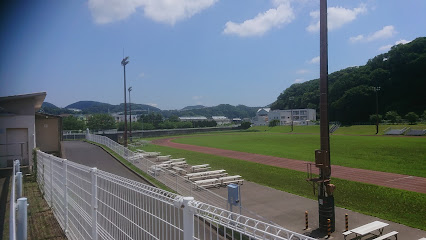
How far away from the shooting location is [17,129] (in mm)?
16375

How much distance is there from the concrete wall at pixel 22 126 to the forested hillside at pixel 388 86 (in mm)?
88351

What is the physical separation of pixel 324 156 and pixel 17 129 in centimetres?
1602

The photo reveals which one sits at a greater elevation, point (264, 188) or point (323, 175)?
point (323, 175)

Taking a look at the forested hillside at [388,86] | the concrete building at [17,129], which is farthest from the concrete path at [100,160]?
the forested hillside at [388,86]

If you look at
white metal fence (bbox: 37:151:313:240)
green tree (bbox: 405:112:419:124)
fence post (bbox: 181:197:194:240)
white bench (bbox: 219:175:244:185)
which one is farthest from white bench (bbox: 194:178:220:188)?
green tree (bbox: 405:112:419:124)

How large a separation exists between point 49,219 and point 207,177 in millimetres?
10908

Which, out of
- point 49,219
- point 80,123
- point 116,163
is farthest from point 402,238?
point 80,123

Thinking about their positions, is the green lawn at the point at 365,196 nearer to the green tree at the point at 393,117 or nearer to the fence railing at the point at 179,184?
the fence railing at the point at 179,184

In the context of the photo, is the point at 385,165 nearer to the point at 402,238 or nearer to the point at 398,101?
the point at 402,238

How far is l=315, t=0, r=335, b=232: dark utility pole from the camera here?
939 centimetres

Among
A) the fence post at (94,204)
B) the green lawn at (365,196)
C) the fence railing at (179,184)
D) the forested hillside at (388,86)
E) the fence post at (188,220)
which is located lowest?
the green lawn at (365,196)

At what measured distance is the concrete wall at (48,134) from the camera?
23750 millimetres

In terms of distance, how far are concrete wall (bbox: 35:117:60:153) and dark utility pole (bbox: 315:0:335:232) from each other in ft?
70.2

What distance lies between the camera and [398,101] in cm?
8469
